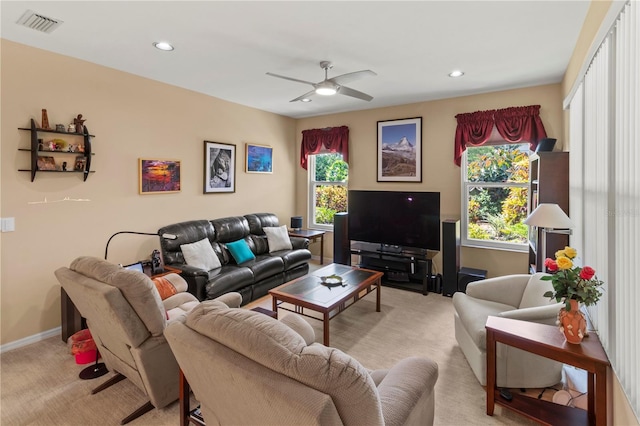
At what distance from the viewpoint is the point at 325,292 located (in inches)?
126

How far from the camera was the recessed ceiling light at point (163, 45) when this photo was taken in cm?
292

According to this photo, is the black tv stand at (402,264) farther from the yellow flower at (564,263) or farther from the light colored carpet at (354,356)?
the yellow flower at (564,263)

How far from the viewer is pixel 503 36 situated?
280 cm

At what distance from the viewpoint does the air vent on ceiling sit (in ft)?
8.09

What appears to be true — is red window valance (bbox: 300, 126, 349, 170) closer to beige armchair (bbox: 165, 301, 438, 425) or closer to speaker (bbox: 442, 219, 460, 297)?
speaker (bbox: 442, 219, 460, 297)

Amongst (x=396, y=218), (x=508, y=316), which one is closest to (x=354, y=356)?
(x=508, y=316)

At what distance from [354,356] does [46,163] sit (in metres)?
3.42

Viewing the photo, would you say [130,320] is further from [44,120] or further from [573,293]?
[573,293]

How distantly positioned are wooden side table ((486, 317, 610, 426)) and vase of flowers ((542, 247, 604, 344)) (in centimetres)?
8

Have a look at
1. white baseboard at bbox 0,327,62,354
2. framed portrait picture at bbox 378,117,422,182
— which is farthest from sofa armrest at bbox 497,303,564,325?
white baseboard at bbox 0,327,62,354

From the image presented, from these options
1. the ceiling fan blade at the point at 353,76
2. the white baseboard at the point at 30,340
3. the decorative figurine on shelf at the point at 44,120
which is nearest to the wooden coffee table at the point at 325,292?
the ceiling fan blade at the point at 353,76

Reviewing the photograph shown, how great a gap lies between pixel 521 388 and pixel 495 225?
266 cm

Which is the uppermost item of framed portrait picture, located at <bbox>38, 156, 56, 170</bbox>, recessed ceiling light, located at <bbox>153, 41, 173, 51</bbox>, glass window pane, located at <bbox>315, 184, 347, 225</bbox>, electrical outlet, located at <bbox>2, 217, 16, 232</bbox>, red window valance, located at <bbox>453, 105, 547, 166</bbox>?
recessed ceiling light, located at <bbox>153, 41, 173, 51</bbox>

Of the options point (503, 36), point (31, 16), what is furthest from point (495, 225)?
point (31, 16)
